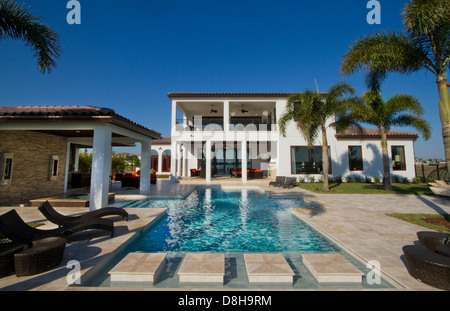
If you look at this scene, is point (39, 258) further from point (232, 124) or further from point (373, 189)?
point (232, 124)

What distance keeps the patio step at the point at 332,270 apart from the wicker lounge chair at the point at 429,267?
724mm

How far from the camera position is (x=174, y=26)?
13602mm

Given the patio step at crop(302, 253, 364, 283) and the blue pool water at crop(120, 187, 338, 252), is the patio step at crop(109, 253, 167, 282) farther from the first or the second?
the patio step at crop(302, 253, 364, 283)

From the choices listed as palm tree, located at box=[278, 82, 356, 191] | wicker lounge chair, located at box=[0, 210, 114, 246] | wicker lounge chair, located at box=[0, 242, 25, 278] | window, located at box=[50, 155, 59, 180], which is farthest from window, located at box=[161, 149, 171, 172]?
wicker lounge chair, located at box=[0, 242, 25, 278]

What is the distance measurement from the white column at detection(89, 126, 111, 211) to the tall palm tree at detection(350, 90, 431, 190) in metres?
12.8

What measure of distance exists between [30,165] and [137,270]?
9.69 m

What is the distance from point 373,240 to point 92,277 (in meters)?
5.47

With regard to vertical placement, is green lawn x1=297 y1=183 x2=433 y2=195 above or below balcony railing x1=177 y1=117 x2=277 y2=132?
below

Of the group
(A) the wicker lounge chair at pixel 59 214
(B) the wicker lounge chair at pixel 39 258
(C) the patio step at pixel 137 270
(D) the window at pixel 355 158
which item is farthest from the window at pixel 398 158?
(B) the wicker lounge chair at pixel 39 258

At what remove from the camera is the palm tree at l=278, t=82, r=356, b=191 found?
12086mm

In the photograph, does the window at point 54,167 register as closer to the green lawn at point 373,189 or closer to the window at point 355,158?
the green lawn at point 373,189
